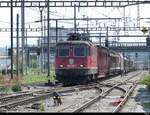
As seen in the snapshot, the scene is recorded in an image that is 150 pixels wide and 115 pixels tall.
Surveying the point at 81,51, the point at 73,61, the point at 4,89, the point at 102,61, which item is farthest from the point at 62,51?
the point at 102,61

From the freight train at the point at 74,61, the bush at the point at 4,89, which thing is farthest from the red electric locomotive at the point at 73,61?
the bush at the point at 4,89

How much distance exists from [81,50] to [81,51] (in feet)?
0.24

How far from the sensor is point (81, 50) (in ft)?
89.7

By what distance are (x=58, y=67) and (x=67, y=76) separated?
89 cm

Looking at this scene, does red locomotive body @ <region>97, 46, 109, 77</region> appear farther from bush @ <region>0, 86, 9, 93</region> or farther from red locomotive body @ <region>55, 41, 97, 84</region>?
bush @ <region>0, 86, 9, 93</region>

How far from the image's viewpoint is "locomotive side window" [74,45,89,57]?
27250mm

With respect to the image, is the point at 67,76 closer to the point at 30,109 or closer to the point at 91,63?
the point at 91,63

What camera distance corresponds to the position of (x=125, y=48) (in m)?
88.9

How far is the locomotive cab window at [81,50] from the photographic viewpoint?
27.2 metres

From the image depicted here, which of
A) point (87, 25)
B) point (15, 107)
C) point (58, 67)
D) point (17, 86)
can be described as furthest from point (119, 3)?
point (87, 25)

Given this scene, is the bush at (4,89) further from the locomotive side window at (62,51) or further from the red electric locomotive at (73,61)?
the locomotive side window at (62,51)

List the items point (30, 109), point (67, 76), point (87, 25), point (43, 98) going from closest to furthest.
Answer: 1. point (30, 109)
2. point (43, 98)
3. point (67, 76)
4. point (87, 25)

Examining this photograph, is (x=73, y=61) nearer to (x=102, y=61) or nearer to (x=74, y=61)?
(x=74, y=61)

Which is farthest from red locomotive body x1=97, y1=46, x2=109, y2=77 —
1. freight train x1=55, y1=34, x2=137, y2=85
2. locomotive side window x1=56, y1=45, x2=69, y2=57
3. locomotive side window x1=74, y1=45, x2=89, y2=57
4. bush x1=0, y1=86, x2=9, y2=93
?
bush x1=0, y1=86, x2=9, y2=93
